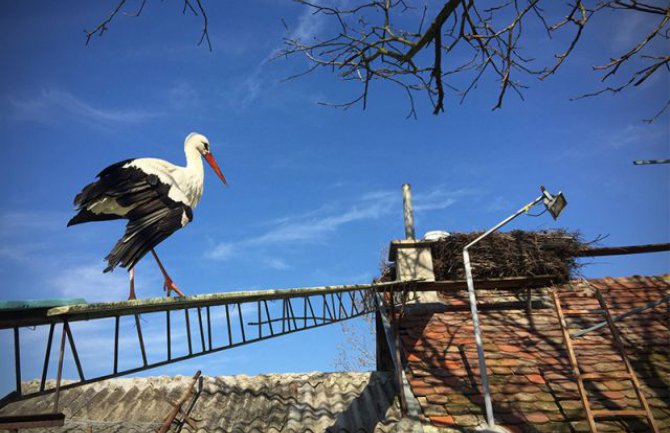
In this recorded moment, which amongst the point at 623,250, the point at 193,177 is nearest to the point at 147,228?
the point at 193,177

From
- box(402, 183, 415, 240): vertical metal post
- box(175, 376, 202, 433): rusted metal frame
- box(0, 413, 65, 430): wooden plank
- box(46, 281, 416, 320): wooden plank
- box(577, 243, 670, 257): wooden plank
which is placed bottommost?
box(175, 376, 202, 433): rusted metal frame

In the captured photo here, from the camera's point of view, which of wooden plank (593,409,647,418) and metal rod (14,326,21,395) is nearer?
metal rod (14,326,21,395)

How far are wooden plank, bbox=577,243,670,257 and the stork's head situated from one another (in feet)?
25.8

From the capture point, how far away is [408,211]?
1102 cm

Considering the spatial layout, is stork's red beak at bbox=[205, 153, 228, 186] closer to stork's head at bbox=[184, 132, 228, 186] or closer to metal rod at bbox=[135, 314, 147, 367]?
stork's head at bbox=[184, 132, 228, 186]

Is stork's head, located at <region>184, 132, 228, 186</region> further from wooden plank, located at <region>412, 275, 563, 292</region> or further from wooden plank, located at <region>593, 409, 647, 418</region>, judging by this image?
wooden plank, located at <region>593, 409, 647, 418</region>

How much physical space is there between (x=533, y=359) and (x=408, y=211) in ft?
13.4

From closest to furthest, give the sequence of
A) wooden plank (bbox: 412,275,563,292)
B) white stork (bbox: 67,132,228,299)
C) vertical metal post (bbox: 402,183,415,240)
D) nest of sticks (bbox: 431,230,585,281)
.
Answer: white stork (bbox: 67,132,228,299) → wooden plank (bbox: 412,275,563,292) → nest of sticks (bbox: 431,230,585,281) → vertical metal post (bbox: 402,183,415,240)

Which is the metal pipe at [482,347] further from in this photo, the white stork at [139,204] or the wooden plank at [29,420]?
the wooden plank at [29,420]

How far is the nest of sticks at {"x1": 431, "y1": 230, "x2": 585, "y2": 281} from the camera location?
991cm

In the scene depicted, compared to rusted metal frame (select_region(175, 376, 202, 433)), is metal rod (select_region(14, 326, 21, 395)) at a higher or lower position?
higher

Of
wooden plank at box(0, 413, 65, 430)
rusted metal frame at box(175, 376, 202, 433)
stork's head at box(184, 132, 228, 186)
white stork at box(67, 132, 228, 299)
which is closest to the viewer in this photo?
wooden plank at box(0, 413, 65, 430)

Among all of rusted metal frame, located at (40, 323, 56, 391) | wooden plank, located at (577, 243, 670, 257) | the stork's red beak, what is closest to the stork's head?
the stork's red beak

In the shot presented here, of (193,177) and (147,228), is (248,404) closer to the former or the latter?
(193,177)
